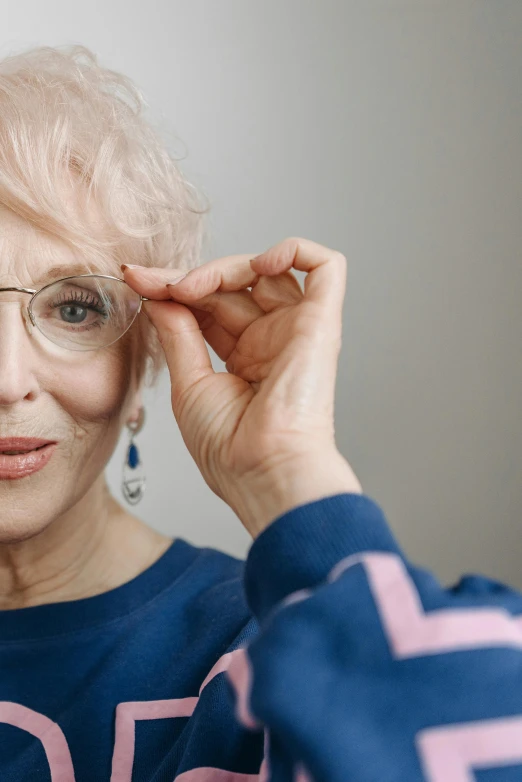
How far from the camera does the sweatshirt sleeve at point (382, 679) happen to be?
0.66 metres

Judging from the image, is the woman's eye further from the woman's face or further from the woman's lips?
the woman's lips

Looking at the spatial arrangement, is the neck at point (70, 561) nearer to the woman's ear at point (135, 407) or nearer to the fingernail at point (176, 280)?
the woman's ear at point (135, 407)

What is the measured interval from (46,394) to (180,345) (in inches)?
8.4

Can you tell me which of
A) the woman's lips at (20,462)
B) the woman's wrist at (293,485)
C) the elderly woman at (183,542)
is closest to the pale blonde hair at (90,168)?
the elderly woman at (183,542)

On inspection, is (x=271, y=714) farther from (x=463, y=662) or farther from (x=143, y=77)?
(x=143, y=77)

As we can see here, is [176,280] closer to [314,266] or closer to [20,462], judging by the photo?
[314,266]

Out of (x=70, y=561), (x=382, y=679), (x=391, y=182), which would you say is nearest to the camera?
(x=382, y=679)

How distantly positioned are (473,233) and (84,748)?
1.26m

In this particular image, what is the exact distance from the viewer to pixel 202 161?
69.5 inches

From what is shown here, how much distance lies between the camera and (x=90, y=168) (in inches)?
44.3

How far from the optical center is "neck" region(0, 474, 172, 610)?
1286mm

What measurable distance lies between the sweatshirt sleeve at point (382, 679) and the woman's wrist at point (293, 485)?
3.8 inches

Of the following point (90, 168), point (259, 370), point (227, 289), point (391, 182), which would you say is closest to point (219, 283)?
point (227, 289)

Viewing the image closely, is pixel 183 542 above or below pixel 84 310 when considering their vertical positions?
below
